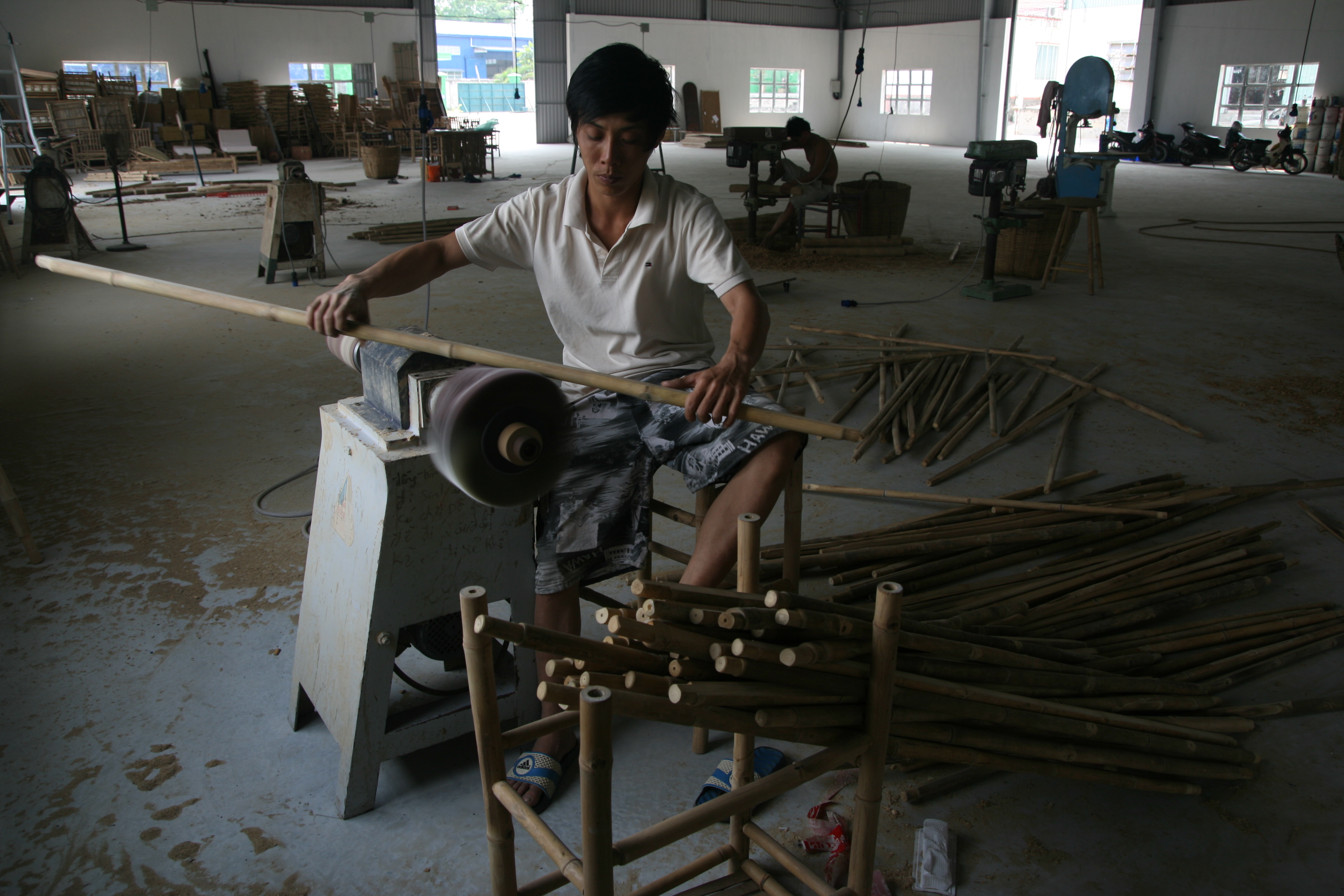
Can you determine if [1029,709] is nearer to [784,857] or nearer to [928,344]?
[784,857]


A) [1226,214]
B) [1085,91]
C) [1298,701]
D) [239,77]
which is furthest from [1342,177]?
[239,77]

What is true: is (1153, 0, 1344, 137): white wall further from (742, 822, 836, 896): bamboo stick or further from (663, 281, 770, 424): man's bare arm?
(742, 822, 836, 896): bamboo stick

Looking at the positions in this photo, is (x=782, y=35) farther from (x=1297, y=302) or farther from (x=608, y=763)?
(x=608, y=763)

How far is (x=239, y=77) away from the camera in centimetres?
1683

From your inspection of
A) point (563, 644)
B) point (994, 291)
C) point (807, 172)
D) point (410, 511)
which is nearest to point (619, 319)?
point (410, 511)

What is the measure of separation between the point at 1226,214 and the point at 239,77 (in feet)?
54.6

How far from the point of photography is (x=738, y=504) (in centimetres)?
174

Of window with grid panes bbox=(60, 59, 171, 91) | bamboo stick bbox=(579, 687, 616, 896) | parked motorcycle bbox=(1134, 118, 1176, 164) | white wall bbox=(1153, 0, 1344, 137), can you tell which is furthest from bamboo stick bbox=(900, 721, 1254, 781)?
window with grid panes bbox=(60, 59, 171, 91)

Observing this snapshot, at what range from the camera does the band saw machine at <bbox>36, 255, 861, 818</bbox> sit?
4.55ft

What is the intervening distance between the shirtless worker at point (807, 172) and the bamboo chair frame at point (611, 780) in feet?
20.8

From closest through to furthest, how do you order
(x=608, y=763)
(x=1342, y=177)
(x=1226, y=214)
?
(x=608, y=763), (x=1226, y=214), (x=1342, y=177)

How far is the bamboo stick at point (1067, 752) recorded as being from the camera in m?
1.43

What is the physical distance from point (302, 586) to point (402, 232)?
6.62 metres

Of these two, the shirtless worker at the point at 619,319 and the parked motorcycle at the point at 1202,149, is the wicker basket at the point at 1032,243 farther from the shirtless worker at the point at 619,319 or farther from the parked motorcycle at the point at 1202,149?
the parked motorcycle at the point at 1202,149
